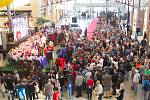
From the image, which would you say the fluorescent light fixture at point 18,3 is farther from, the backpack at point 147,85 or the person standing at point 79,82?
the backpack at point 147,85

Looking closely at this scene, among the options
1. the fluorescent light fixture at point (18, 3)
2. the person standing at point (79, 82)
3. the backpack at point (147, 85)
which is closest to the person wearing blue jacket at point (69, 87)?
the person standing at point (79, 82)

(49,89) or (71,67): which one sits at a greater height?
(71,67)

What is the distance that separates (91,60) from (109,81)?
245 cm

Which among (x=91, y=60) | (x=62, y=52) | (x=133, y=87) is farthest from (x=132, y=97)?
(x=62, y=52)

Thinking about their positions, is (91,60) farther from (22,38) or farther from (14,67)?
(22,38)

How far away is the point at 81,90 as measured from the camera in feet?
52.4

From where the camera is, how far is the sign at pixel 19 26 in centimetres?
2206

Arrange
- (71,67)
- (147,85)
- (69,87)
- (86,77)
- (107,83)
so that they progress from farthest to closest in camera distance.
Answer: (71,67), (69,87), (86,77), (107,83), (147,85)

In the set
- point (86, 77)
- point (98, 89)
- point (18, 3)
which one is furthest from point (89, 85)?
point (18, 3)

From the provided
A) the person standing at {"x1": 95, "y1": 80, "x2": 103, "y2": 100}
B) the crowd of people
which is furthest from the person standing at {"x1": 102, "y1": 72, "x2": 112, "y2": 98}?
the person standing at {"x1": 95, "y1": 80, "x2": 103, "y2": 100}

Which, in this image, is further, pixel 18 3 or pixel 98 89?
pixel 18 3

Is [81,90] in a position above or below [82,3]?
below

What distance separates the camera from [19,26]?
2261 centimetres

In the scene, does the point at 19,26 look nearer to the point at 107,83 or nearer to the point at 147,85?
the point at 107,83
